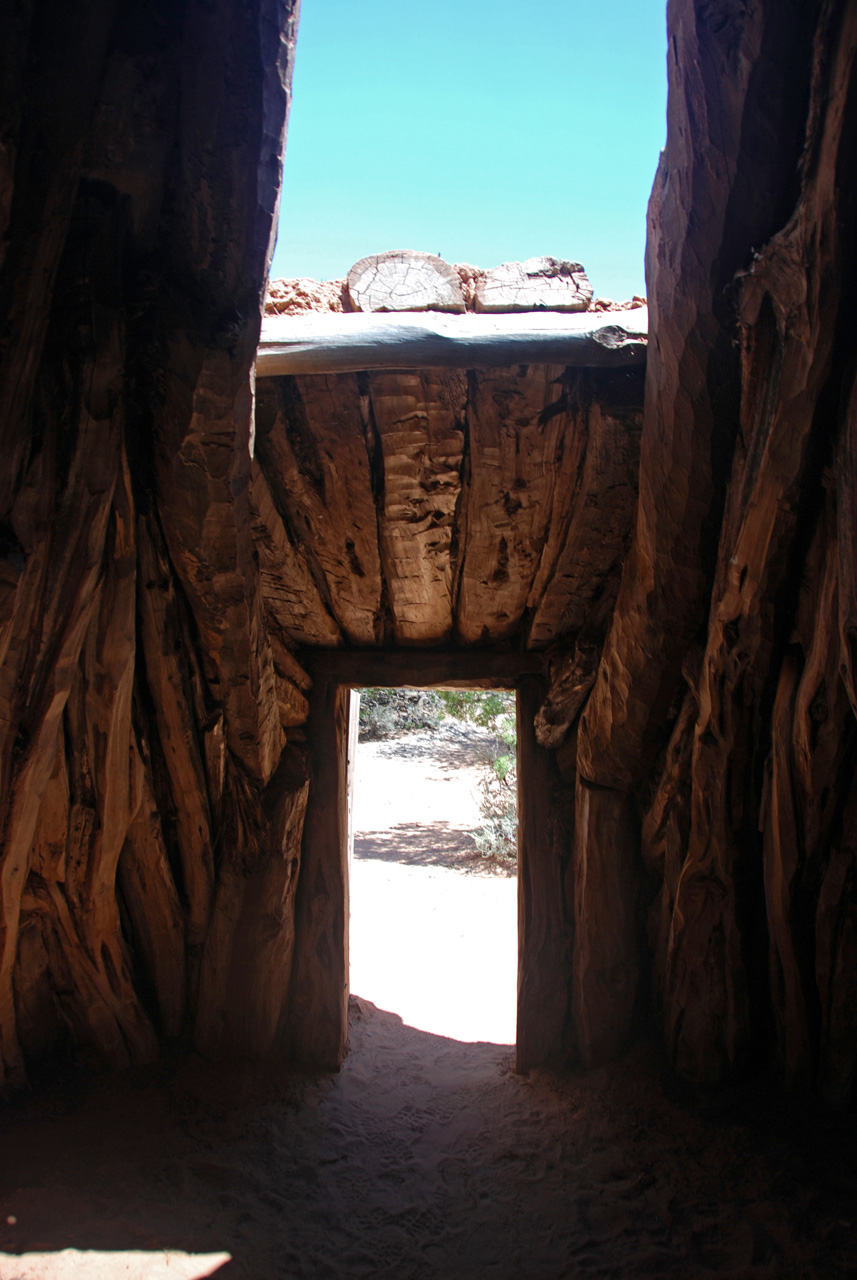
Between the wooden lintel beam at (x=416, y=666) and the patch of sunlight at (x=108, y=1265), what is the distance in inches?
70.6

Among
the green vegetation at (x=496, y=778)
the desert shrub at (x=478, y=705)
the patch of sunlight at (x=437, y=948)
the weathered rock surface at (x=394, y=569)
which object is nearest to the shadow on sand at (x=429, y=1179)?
the weathered rock surface at (x=394, y=569)

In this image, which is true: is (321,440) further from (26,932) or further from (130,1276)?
(130,1276)

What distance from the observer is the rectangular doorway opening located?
13.3 ft

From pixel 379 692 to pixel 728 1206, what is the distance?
35.6 feet

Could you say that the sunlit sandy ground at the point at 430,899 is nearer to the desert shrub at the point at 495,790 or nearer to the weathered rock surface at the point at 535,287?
the desert shrub at the point at 495,790

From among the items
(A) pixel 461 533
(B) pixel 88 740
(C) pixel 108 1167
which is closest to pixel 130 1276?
(C) pixel 108 1167

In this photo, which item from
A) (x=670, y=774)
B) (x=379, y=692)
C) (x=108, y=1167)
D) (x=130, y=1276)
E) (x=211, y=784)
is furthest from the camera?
(x=379, y=692)

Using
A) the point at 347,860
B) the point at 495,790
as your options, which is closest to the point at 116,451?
the point at 347,860

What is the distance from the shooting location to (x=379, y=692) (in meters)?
12.5

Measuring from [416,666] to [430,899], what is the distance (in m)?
3.98

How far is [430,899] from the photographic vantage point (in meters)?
6.36

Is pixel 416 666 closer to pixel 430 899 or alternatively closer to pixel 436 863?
pixel 430 899

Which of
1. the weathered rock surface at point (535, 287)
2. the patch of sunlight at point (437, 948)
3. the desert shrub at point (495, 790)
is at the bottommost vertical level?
the patch of sunlight at point (437, 948)

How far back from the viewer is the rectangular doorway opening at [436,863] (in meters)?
4.04
